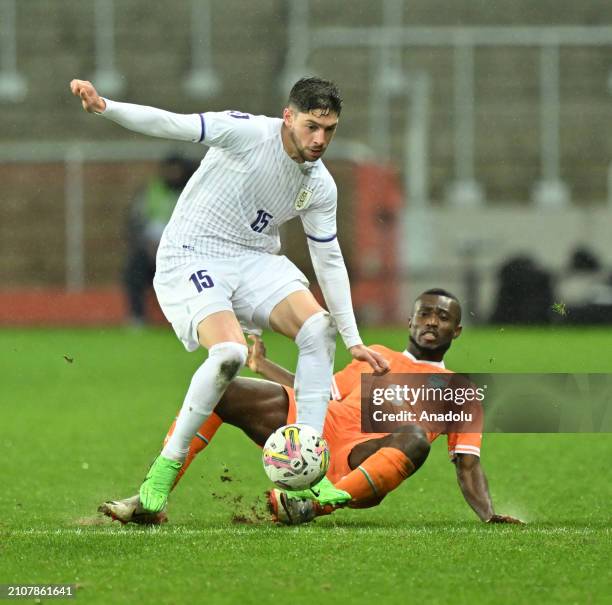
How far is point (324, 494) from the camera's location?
534 centimetres

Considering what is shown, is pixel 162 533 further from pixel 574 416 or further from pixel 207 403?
pixel 574 416

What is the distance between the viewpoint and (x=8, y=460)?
24.9 ft

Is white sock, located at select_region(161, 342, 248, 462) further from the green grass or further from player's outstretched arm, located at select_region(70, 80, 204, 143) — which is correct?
player's outstretched arm, located at select_region(70, 80, 204, 143)

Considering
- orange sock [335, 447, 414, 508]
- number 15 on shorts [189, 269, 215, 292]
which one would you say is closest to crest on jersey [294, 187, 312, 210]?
number 15 on shorts [189, 269, 215, 292]

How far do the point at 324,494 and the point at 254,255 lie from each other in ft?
3.35

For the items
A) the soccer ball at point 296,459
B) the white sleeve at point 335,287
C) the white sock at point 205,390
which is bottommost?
the soccer ball at point 296,459

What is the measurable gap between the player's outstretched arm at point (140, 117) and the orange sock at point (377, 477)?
1.38 m

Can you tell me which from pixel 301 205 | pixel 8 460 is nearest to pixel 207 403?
pixel 301 205

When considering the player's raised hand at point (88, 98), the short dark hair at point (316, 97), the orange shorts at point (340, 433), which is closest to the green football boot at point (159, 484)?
the orange shorts at point (340, 433)

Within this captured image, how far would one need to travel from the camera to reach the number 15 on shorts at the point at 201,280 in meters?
5.55

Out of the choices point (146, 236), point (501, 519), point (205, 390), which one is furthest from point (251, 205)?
point (146, 236)

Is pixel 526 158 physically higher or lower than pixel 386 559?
higher

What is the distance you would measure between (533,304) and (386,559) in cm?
1190

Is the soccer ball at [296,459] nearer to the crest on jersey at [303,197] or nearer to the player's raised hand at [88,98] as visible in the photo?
the crest on jersey at [303,197]
